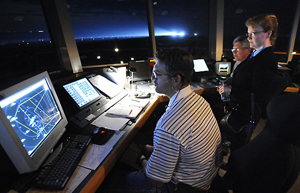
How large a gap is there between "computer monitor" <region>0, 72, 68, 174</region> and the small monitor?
2547 millimetres

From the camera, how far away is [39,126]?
0.87 metres

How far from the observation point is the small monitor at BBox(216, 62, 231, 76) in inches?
106

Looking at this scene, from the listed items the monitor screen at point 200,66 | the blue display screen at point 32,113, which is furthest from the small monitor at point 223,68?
the blue display screen at point 32,113

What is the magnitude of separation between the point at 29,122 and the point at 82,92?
0.70 meters

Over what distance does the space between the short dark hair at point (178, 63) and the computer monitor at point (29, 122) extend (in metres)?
0.78

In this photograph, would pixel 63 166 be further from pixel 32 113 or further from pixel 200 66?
pixel 200 66

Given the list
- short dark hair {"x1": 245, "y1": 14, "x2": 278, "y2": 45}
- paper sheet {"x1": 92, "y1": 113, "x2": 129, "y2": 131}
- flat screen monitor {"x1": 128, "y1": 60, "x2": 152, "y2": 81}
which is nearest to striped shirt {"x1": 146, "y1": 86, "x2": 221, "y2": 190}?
paper sheet {"x1": 92, "y1": 113, "x2": 129, "y2": 131}

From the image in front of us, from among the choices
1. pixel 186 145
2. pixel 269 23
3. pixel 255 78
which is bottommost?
pixel 186 145

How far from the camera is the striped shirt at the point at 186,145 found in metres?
0.75

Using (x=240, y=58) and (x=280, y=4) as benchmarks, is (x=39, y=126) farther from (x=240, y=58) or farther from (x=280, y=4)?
(x=280, y=4)

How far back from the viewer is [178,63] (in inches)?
37.2

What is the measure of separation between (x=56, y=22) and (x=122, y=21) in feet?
6.66

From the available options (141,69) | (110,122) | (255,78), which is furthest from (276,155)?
(141,69)

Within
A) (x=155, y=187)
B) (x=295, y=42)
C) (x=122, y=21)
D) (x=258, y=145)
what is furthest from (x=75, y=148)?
(x=295, y=42)
